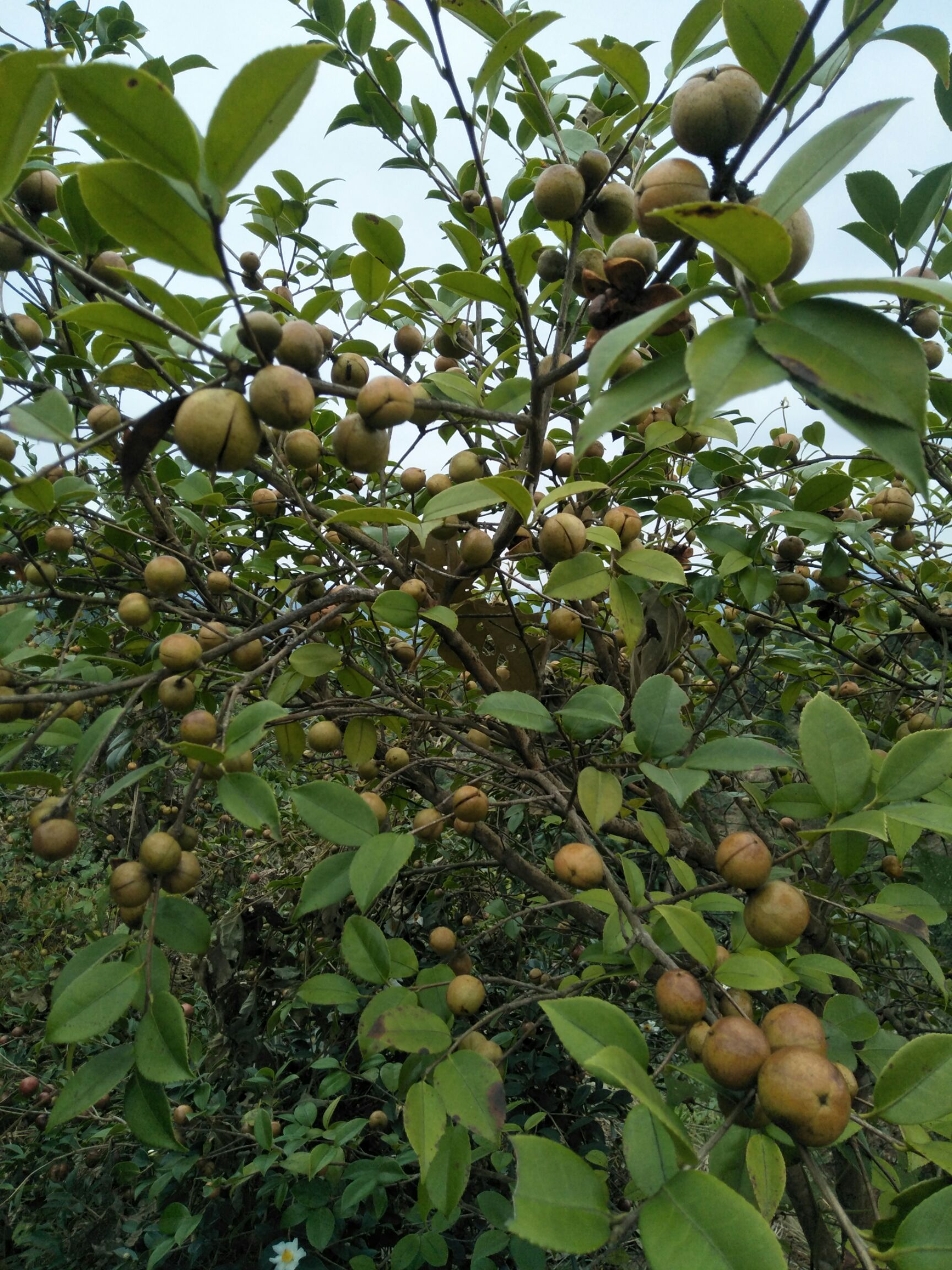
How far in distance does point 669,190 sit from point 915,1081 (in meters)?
0.83

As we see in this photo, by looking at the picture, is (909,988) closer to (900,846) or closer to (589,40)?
(900,846)

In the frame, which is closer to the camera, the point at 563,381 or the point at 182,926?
the point at 182,926

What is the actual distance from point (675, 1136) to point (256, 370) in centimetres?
68

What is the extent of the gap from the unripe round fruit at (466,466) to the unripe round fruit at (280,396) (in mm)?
670

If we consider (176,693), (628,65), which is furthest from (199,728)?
(628,65)

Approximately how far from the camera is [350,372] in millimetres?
1014

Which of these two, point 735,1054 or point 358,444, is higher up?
point 358,444

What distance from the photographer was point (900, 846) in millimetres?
996

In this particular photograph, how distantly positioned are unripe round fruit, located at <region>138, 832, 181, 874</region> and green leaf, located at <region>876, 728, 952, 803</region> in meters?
0.82

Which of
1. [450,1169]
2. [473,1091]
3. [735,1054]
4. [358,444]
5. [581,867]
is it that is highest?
[358,444]

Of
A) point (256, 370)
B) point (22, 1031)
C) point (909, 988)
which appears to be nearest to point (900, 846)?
point (256, 370)

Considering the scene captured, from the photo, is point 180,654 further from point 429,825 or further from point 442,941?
point 442,941

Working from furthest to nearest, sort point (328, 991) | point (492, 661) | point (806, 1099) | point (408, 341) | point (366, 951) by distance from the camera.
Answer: point (492, 661), point (408, 341), point (328, 991), point (366, 951), point (806, 1099)

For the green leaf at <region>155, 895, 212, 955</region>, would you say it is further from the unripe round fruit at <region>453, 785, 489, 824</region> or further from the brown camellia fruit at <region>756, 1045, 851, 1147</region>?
the brown camellia fruit at <region>756, 1045, 851, 1147</region>
